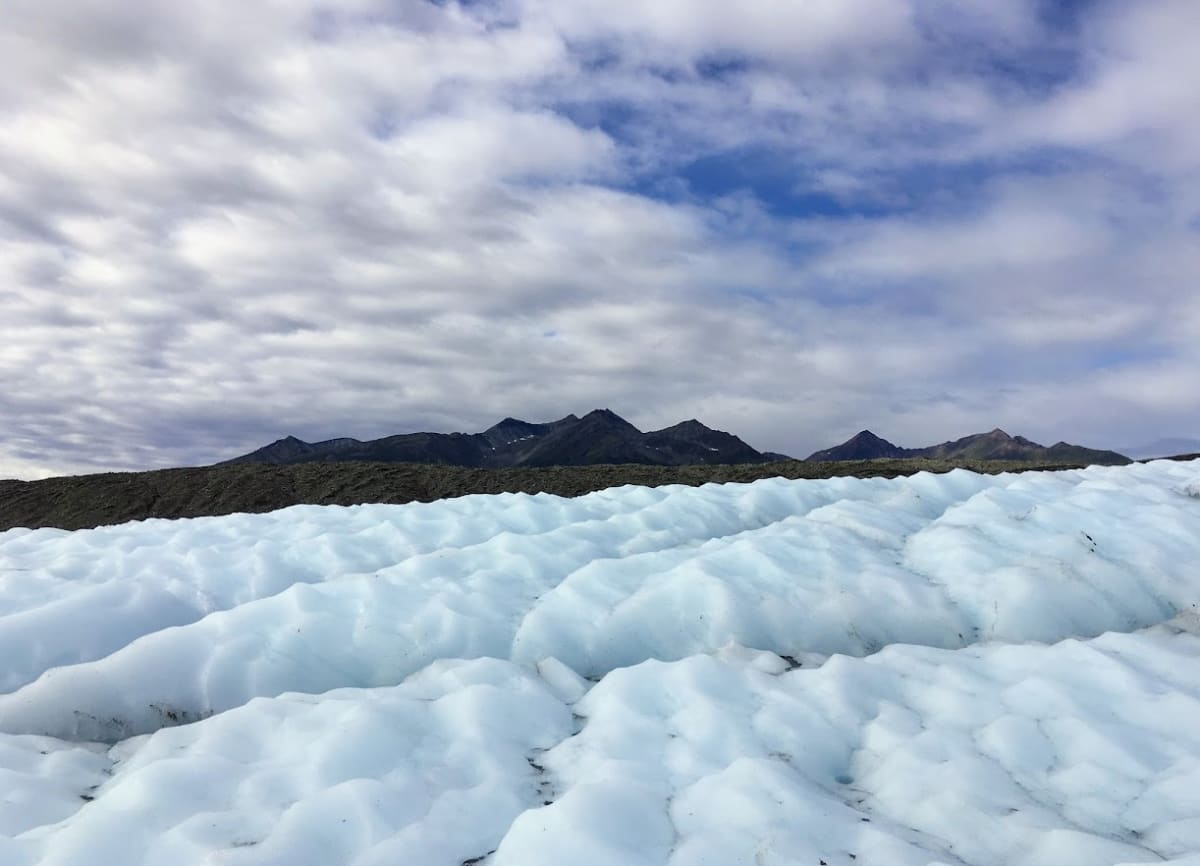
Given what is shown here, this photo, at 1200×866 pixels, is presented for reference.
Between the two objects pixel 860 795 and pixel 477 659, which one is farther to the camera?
pixel 477 659

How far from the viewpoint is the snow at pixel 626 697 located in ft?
15.0

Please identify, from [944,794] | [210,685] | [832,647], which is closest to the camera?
[944,794]

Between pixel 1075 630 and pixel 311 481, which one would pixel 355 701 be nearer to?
pixel 1075 630

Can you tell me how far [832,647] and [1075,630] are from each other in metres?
2.75

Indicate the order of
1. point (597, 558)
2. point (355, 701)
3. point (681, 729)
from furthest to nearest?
point (597, 558) < point (355, 701) < point (681, 729)

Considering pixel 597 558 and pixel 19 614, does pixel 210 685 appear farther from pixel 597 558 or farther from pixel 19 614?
pixel 597 558

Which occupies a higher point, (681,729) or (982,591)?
(982,591)

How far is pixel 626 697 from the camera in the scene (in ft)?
20.8

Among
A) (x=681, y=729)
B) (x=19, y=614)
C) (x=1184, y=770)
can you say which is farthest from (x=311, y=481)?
(x=1184, y=770)

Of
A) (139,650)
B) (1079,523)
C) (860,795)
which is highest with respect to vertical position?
(1079,523)

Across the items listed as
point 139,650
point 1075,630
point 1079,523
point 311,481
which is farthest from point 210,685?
point 311,481

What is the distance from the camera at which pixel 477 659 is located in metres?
7.20

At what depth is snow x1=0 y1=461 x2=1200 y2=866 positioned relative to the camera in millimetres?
4559

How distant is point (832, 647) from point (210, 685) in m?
6.22
